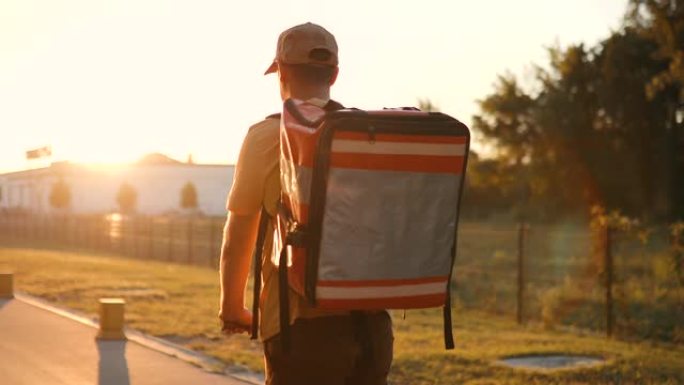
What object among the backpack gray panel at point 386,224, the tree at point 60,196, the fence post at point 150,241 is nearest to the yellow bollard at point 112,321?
the backpack gray panel at point 386,224

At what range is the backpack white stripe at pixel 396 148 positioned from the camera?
2836mm

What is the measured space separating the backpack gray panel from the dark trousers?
217mm

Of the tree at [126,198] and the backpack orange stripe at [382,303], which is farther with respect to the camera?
the tree at [126,198]

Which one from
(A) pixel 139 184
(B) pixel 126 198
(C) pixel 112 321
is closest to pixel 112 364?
(C) pixel 112 321

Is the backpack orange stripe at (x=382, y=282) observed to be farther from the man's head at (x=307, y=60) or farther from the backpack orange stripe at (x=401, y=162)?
the man's head at (x=307, y=60)

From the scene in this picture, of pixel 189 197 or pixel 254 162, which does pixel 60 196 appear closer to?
pixel 189 197

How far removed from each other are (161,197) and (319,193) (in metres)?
95.2

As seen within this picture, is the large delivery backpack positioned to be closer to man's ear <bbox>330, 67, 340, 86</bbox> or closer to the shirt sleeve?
the shirt sleeve

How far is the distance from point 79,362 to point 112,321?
1.62 metres

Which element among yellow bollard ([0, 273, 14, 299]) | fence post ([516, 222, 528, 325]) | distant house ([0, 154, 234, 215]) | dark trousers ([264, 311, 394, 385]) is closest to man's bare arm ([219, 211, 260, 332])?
dark trousers ([264, 311, 394, 385])

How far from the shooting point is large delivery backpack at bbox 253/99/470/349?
2.84 m

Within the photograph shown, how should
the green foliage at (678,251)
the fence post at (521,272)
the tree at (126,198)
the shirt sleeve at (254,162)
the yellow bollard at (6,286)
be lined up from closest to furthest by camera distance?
the shirt sleeve at (254,162) < the green foliage at (678,251) < the fence post at (521,272) < the yellow bollard at (6,286) < the tree at (126,198)

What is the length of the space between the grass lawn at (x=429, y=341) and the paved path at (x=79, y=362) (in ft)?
2.17

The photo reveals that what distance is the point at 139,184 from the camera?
94.9m
